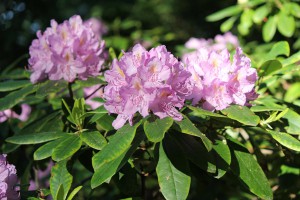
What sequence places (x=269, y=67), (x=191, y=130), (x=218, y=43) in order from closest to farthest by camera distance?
(x=191, y=130) < (x=269, y=67) < (x=218, y=43)

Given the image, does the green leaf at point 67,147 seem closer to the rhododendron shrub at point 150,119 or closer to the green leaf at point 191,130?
the rhododendron shrub at point 150,119

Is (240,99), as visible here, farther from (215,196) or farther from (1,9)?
(1,9)

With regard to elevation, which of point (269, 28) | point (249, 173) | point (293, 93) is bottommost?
point (293, 93)

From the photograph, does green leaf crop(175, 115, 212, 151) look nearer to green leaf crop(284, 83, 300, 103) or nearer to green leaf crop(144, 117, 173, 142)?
green leaf crop(144, 117, 173, 142)

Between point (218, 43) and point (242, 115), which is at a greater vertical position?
point (242, 115)

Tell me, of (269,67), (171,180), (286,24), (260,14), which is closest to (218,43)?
(260,14)

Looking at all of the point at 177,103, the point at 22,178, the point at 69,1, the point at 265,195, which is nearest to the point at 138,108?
the point at 177,103

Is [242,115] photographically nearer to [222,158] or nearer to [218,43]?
[222,158]

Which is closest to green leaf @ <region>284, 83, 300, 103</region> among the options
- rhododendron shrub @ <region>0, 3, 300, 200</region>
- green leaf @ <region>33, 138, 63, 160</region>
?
rhododendron shrub @ <region>0, 3, 300, 200</region>
